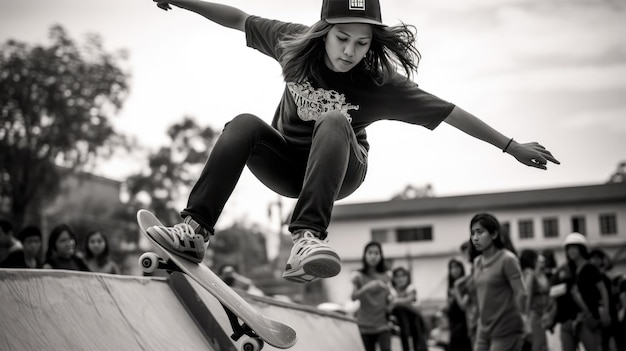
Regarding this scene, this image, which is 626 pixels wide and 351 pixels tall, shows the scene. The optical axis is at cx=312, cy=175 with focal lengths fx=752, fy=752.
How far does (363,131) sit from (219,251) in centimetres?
4462

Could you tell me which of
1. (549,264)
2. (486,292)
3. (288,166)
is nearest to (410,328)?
(549,264)

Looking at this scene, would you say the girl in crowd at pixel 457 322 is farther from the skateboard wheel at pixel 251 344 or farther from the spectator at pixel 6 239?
the skateboard wheel at pixel 251 344

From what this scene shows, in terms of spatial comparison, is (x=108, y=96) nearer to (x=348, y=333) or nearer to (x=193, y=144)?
(x=193, y=144)

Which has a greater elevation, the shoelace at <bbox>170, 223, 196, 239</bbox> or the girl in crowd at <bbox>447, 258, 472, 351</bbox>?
the shoelace at <bbox>170, 223, 196, 239</bbox>

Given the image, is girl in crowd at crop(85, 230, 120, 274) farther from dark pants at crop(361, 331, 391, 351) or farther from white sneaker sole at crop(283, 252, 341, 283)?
white sneaker sole at crop(283, 252, 341, 283)

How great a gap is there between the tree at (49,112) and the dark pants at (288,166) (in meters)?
26.7

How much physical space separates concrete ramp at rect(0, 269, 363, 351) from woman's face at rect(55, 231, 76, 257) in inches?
86.6

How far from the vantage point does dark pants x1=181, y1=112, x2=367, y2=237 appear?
3799 millimetres

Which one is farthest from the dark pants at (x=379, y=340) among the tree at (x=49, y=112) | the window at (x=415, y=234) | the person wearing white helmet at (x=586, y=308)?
the window at (x=415, y=234)

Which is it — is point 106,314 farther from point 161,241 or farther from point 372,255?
point 372,255

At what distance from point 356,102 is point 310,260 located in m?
1.10

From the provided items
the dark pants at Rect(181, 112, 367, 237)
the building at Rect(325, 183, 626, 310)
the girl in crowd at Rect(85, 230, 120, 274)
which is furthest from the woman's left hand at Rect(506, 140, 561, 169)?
the building at Rect(325, 183, 626, 310)

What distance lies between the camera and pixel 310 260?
11.8ft

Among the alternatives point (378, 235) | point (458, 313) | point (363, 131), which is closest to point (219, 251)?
point (378, 235)
